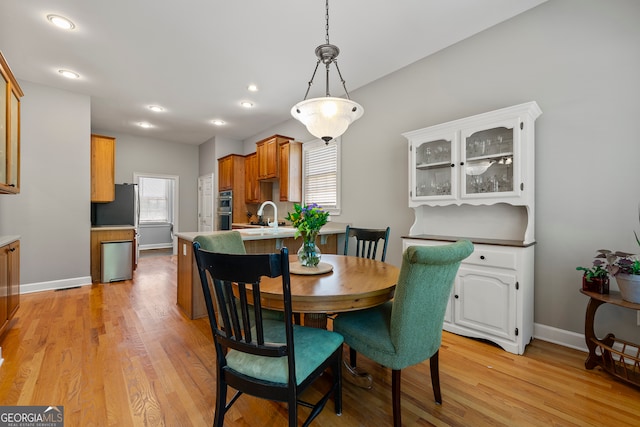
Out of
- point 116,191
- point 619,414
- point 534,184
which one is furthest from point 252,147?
point 619,414

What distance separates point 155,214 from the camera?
8102 mm

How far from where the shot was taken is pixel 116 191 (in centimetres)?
514

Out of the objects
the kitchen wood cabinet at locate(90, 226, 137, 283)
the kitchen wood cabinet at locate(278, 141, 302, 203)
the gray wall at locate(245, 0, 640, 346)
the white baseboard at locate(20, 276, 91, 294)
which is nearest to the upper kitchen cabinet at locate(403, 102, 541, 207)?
the gray wall at locate(245, 0, 640, 346)

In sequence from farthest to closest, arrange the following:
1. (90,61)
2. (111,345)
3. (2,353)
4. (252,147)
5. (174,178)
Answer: (174,178)
(252,147)
(90,61)
(111,345)
(2,353)

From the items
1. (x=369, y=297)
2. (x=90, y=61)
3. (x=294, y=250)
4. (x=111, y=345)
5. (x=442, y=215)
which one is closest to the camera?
(x=369, y=297)

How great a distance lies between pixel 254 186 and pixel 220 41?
3.05 meters

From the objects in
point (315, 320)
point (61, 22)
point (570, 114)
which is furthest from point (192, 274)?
point (570, 114)

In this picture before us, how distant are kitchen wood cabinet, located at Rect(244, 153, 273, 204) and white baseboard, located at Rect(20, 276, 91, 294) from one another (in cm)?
293

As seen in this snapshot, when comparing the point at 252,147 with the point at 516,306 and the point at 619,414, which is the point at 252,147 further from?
the point at 619,414

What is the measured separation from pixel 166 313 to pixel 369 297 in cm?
264

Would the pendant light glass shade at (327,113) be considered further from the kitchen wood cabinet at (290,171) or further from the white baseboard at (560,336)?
the kitchen wood cabinet at (290,171)

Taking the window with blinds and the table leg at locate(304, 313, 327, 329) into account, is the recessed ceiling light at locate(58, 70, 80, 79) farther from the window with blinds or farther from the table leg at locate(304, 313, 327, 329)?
the table leg at locate(304, 313, 327, 329)

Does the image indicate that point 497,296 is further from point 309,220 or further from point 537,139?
point 309,220

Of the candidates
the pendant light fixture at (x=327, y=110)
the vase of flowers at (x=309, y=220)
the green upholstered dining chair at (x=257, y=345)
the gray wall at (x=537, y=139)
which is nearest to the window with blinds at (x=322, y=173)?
the gray wall at (x=537, y=139)
